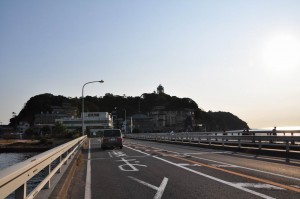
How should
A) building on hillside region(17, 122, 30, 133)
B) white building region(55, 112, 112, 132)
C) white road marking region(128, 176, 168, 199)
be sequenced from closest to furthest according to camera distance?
white road marking region(128, 176, 168, 199) < white building region(55, 112, 112, 132) < building on hillside region(17, 122, 30, 133)

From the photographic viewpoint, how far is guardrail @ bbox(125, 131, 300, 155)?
67.4ft

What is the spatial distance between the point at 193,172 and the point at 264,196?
497 centimetres

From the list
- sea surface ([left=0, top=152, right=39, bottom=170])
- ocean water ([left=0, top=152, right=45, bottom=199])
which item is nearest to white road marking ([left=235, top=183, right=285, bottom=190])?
ocean water ([left=0, top=152, right=45, bottom=199])

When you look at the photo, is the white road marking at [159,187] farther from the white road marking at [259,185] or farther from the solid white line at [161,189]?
the white road marking at [259,185]

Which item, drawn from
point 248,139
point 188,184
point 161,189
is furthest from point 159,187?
point 248,139

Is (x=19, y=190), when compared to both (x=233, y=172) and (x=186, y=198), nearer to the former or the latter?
(x=186, y=198)

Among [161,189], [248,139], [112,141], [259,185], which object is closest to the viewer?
[161,189]

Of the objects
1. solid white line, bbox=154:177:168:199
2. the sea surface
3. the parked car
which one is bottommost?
the sea surface

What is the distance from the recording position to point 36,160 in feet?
21.7

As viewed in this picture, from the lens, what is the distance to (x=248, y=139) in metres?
24.1

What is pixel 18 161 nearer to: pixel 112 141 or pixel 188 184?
pixel 112 141

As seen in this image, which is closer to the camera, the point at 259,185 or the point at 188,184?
the point at 259,185

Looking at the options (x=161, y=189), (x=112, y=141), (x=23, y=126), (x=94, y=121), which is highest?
(x=94, y=121)

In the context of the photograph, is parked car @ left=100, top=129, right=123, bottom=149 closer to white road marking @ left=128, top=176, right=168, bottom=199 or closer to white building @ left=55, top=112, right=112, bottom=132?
white road marking @ left=128, top=176, right=168, bottom=199
